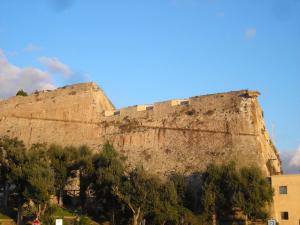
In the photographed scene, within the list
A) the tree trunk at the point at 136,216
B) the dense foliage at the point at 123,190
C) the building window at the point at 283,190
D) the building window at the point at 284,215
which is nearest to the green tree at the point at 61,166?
the dense foliage at the point at 123,190

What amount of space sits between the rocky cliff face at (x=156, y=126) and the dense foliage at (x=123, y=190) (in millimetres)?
2827

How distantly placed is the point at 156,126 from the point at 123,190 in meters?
10.3

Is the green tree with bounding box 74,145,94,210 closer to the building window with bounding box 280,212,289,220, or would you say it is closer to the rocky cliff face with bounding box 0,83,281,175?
the rocky cliff face with bounding box 0,83,281,175

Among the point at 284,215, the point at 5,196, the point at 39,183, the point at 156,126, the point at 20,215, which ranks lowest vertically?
the point at 20,215

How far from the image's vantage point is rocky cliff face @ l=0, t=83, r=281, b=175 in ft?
126

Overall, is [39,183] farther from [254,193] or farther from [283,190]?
[283,190]

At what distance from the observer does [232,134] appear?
38375mm

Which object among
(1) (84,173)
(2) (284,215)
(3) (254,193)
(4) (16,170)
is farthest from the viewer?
(1) (84,173)

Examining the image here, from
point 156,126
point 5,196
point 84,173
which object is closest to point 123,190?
point 84,173

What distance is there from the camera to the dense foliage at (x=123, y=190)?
32.5m

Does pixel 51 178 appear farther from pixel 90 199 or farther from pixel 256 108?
pixel 256 108

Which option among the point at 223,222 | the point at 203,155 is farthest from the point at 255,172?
the point at 203,155

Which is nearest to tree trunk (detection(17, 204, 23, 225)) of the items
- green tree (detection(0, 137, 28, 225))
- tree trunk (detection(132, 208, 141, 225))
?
green tree (detection(0, 137, 28, 225))

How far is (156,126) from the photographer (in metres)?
42.5
